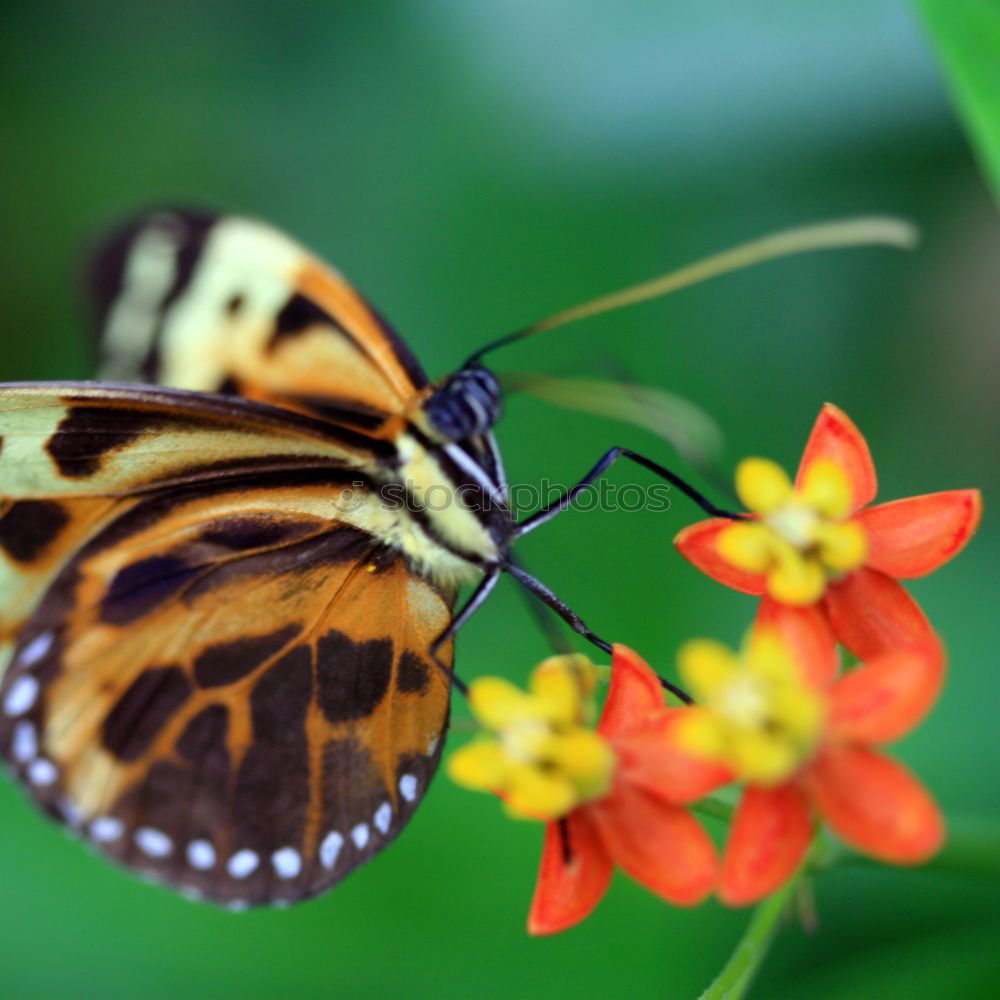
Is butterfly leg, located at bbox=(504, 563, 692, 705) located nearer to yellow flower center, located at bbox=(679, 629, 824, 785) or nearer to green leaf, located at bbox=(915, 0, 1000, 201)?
yellow flower center, located at bbox=(679, 629, 824, 785)

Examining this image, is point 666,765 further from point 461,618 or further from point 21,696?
point 21,696

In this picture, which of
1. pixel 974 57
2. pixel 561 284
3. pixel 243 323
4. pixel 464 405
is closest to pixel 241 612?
pixel 464 405

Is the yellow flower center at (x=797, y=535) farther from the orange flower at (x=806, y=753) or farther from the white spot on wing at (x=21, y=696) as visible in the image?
the white spot on wing at (x=21, y=696)

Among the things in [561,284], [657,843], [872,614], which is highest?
[561,284]

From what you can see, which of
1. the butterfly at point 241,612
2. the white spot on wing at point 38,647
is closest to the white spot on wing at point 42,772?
the butterfly at point 241,612

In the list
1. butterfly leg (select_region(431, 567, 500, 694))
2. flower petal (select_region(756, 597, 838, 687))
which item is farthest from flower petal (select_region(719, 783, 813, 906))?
butterfly leg (select_region(431, 567, 500, 694))
